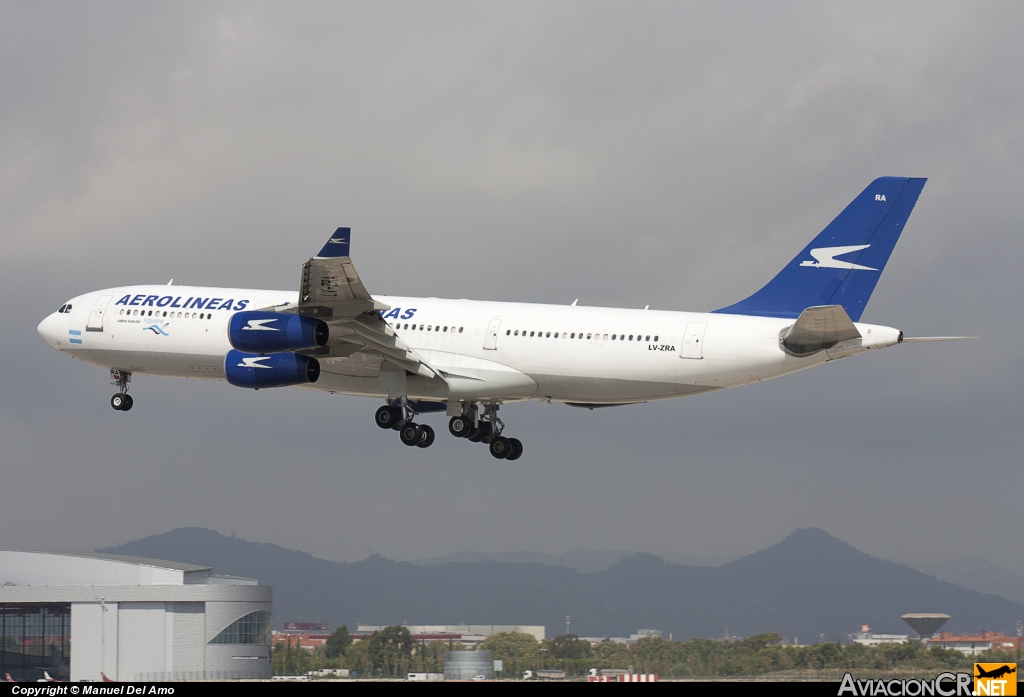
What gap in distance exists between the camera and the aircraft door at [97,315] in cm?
4728

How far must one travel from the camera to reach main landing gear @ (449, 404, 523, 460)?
46750 millimetres

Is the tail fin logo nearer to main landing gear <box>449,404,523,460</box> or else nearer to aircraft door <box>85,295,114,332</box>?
main landing gear <box>449,404,523,460</box>

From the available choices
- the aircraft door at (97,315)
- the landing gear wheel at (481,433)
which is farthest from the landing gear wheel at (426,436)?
the aircraft door at (97,315)

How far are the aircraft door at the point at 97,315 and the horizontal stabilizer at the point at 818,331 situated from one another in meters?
24.3

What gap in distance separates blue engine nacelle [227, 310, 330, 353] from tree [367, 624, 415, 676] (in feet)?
53.4

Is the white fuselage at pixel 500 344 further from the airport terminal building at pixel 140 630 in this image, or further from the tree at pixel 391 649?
the airport terminal building at pixel 140 630

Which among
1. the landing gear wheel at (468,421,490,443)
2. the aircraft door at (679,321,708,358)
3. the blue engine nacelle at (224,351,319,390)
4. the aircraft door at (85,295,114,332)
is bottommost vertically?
the landing gear wheel at (468,421,490,443)

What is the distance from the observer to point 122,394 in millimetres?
49594

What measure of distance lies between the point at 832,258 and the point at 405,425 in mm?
15510

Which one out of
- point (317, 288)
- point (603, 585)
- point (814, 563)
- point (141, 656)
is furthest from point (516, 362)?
point (603, 585)

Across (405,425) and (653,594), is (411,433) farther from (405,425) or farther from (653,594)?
(653,594)

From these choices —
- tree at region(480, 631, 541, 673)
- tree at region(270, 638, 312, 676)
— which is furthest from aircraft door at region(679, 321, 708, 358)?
tree at region(270, 638, 312, 676)

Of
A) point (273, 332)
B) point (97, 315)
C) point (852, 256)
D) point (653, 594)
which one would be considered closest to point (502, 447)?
point (273, 332)

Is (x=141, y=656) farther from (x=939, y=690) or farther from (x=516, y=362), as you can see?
(x=939, y=690)
